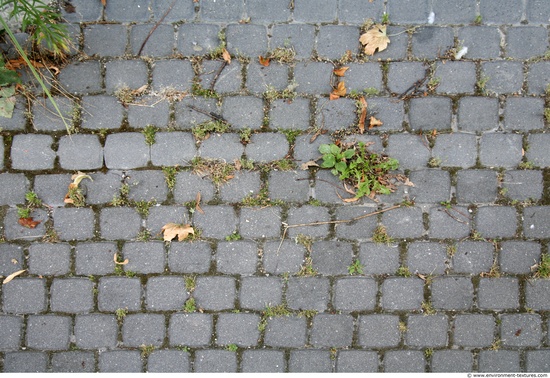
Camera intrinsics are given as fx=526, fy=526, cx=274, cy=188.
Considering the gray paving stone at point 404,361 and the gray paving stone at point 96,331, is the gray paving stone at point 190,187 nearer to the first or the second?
the gray paving stone at point 96,331

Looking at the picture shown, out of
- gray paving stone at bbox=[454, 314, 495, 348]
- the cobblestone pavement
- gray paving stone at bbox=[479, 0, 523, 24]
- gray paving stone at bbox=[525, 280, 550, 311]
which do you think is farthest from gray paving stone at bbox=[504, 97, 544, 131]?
gray paving stone at bbox=[454, 314, 495, 348]

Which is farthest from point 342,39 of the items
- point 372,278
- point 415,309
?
point 415,309

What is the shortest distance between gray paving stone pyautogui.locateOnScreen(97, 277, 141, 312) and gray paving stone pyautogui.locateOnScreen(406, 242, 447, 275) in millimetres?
1886

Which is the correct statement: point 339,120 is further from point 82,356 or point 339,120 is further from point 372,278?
point 82,356

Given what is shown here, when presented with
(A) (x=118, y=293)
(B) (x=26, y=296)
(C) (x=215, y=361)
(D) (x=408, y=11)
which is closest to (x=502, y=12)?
(D) (x=408, y=11)

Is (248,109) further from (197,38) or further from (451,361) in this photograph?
(451,361)

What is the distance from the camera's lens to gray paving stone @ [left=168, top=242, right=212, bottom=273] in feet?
11.9

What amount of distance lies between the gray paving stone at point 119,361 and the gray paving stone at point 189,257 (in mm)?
656

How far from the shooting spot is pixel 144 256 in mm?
3615

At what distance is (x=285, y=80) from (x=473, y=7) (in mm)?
1386

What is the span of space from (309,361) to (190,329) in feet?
2.79

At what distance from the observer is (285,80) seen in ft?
11.9

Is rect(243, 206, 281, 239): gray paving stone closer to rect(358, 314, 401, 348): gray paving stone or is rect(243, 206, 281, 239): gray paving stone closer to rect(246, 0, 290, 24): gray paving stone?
rect(358, 314, 401, 348): gray paving stone

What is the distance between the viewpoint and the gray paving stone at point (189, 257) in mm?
3615
